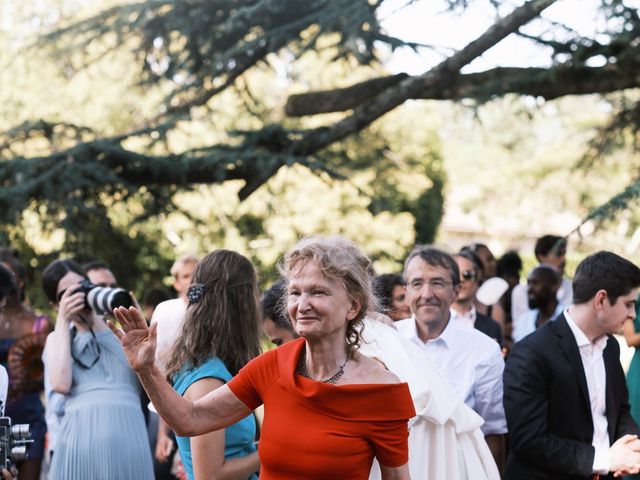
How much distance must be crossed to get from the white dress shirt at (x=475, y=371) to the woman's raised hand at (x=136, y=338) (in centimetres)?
232

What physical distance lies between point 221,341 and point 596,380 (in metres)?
1.86

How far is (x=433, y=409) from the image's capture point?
3.87 metres

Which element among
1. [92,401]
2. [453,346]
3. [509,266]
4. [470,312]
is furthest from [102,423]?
[509,266]

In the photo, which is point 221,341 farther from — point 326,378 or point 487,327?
point 487,327

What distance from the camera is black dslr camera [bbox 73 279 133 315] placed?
4.97m

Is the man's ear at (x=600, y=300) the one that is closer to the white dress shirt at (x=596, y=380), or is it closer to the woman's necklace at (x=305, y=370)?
the white dress shirt at (x=596, y=380)

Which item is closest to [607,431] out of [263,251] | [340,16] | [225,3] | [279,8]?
[340,16]

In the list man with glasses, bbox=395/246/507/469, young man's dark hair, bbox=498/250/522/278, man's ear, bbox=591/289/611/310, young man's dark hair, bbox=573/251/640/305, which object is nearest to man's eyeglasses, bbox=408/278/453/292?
man with glasses, bbox=395/246/507/469

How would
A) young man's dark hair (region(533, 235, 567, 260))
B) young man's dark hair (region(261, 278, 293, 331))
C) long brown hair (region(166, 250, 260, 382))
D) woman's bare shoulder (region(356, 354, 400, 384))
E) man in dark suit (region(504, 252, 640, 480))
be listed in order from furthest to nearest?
young man's dark hair (region(533, 235, 567, 260))
young man's dark hair (region(261, 278, 293, 331))
man in dark suit (region(504, 252, 640, 480))
long brown hair (region(166, 250, 260, 382))
woman's bare shoulder (region(356, 354, 400, 384))

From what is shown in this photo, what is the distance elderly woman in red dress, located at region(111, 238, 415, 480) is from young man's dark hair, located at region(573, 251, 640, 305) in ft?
5.29

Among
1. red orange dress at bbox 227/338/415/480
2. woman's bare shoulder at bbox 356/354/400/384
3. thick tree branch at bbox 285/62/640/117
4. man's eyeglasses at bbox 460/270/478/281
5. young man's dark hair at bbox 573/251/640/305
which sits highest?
thick tree branch at bbox 285/62/640/117

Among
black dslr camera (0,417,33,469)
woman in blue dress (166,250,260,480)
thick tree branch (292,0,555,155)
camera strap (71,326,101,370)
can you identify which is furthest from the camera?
thick tree branch (292,0,555,155)

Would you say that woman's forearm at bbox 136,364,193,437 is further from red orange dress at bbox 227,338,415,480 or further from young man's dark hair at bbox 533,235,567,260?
young man's dark hair at bbox 533,235,567,260

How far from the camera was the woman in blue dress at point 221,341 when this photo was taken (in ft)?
12.5
